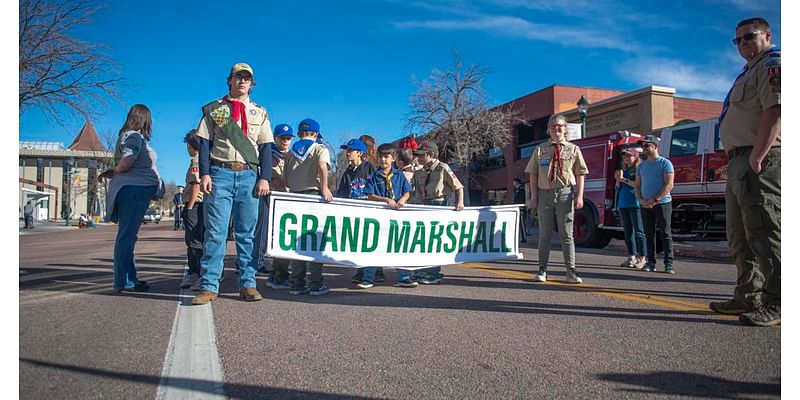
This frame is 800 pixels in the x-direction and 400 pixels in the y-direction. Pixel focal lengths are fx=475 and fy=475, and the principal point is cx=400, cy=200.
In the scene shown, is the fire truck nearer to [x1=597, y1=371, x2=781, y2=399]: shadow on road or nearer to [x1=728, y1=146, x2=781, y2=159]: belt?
[x1=728, y1=146, x2=781, y2=159]: belt

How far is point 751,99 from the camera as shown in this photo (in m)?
3.42

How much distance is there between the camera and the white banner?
470cm

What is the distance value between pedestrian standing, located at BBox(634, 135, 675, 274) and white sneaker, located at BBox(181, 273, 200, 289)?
5.93m

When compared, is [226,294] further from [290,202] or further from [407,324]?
[407,324]

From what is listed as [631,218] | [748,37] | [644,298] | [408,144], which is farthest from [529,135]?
[748,37]

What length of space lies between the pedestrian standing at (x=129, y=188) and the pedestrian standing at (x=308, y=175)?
140 cm

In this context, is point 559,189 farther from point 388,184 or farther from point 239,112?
point 239,112

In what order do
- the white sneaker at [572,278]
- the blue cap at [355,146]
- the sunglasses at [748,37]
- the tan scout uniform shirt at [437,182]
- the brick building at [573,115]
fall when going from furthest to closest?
the brick building at [573,115] → the tan scout uniform shirt at [437,182] → the blue cap at [355,146] → the white sneaker at [572,278] → the sunglasses at [748,37]

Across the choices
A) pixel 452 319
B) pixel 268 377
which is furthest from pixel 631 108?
pixel 268 377

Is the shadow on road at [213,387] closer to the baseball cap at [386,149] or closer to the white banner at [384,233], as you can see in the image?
the white banner at [384,233]

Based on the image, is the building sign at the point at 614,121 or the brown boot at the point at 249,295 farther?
the building sign at the point at 614,121

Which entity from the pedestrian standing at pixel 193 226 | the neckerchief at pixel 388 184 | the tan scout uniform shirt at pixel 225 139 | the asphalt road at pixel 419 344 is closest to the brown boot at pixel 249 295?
the asphalt road at pixel 419 344

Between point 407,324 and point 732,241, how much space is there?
262 cm

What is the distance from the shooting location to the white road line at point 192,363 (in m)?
2.06
